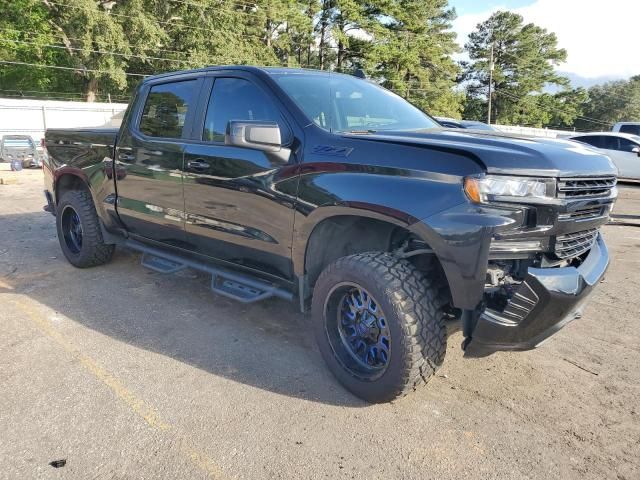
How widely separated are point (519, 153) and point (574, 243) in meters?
0.63

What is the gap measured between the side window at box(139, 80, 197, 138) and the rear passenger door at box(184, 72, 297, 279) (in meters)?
0.26

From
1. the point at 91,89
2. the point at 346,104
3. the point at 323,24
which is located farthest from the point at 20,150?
the point at 323,24

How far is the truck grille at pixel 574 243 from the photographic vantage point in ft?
8.77

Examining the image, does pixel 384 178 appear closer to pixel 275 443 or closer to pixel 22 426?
pixel 275 443

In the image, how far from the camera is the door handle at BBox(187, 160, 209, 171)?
3824 millimetres

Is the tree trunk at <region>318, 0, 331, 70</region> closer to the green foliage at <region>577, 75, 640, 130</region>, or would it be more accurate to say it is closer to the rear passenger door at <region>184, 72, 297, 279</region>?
the green foliage at <region>577, 75, 640, 130</region>

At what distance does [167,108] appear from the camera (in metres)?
4.46

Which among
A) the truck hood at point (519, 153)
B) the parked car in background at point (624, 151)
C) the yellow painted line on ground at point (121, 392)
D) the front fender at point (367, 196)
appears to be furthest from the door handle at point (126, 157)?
the parked car in background at point (624, 151)

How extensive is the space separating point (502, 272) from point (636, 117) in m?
80.7

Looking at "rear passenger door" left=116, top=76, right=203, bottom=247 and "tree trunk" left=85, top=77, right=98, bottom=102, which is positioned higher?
"tree trunk" left=85, top=77, right=98, bottom=102

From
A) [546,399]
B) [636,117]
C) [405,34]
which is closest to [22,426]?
[546,399]


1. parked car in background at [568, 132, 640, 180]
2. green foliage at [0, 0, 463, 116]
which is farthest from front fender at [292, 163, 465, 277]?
green foliage at [0, 0, 463, 116]

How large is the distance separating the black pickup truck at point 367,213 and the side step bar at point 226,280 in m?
0.02

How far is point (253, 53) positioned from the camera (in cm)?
4128
